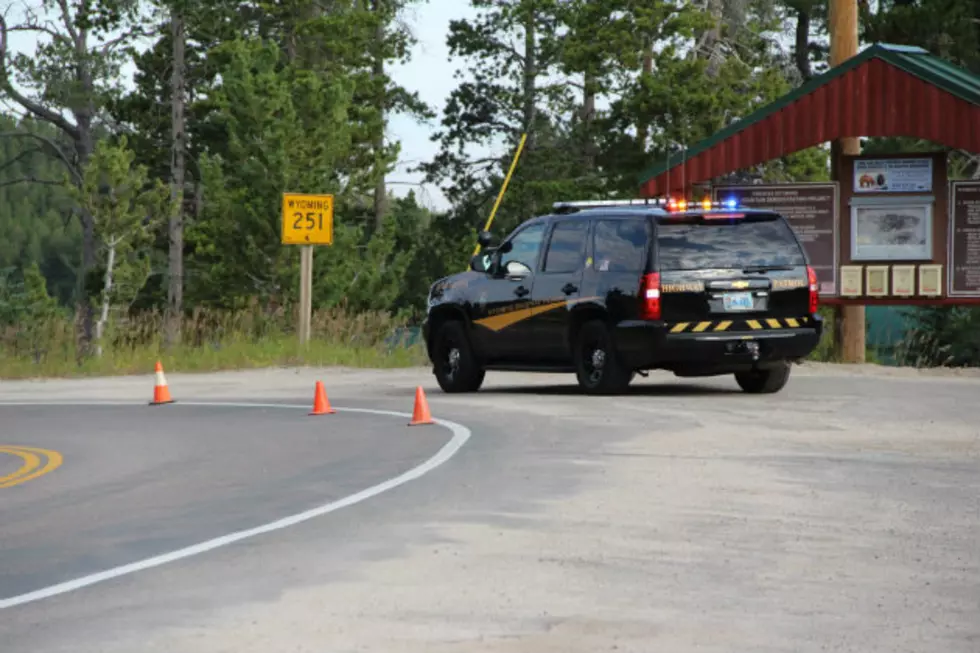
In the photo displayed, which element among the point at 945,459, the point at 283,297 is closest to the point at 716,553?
the point at 945,459

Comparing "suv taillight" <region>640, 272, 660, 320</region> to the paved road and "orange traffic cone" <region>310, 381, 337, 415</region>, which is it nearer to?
the paved road

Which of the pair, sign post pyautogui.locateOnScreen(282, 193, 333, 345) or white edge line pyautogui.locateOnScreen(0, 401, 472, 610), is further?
sign post pyautogui.locateOnScreen(282, 193, 333, 345)

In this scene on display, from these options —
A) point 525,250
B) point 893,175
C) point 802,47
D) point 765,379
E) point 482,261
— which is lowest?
point 765,379

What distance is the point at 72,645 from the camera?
7.61 metres

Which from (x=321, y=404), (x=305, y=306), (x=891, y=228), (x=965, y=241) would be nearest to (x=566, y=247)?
(x=321, y=404)

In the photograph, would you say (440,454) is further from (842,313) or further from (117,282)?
(117,282)

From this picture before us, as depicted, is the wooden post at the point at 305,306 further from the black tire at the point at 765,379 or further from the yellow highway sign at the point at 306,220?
the black tire at the point at 765,379

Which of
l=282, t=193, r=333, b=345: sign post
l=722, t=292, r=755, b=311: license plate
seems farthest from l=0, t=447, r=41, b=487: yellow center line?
l=282, t=193, r=333, b=345: sign post

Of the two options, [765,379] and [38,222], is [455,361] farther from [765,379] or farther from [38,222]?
[38,222]

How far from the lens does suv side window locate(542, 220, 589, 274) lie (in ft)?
68.7

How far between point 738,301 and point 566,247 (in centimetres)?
212

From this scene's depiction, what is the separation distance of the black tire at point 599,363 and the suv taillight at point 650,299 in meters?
0.57

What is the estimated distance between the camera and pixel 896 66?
27.7 m

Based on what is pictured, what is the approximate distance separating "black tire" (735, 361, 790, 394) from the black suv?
0.6 inches
